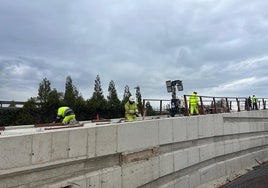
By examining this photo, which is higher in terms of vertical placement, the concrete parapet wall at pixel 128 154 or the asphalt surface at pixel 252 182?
the concrete parapet wall at pixel 128 154

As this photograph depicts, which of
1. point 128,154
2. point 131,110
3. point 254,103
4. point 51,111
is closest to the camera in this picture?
point 128,154

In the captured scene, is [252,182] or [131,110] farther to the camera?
[252,182]

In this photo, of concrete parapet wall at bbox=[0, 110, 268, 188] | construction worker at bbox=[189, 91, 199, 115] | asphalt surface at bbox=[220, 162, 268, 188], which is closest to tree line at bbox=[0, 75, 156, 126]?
construction worker at bbox=[189, 91, 199, 115]

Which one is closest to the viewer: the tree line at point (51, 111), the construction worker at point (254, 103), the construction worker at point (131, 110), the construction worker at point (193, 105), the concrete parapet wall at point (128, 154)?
the concrete parapet wall at point (128, 154)

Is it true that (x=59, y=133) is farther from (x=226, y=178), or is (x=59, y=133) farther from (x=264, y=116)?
(x=264, y=116)

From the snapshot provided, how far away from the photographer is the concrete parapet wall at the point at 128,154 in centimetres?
715

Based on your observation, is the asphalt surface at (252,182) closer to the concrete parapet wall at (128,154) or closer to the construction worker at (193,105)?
the concrete parapet wall at (128,154)

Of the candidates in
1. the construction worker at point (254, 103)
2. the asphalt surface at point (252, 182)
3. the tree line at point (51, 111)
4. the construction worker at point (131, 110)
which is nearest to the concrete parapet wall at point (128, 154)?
the asphalt surface at point (252, 182)

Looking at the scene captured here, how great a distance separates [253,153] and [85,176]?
17275 millimetres

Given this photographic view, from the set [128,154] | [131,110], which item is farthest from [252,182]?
[128,154]

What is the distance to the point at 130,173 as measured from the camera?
1046 cm

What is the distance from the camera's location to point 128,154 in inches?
412

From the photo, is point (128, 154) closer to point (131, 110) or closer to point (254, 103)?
point (131, 110)

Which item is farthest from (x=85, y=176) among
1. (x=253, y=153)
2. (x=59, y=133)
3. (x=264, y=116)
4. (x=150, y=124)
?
(x=264, y=116)
